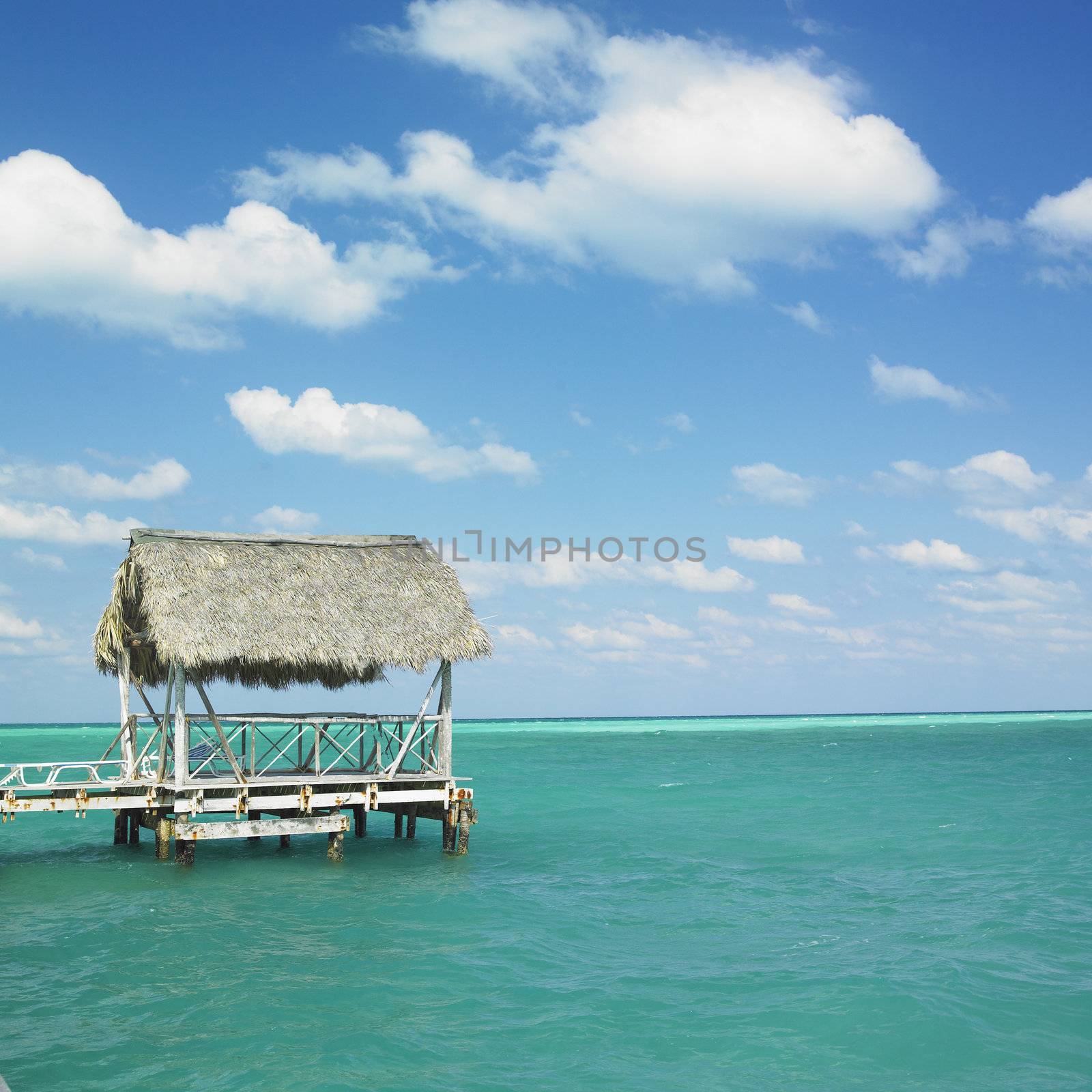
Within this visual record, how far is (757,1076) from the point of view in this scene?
9.12 meters

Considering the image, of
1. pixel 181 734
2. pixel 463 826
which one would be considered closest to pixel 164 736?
pixel 181 734

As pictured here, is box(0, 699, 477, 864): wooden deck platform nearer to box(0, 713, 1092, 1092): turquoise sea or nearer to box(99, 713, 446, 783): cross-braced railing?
box(99, 713, 446, 783): cross-braced railing

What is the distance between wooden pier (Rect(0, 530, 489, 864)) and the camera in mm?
16703

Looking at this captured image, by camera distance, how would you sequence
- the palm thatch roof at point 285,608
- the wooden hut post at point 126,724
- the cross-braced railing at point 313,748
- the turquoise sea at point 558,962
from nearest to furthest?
the turquoise sea at point 558,962, the palm thatch roof at point 285,608, the cross-braced railing at point 313,748, the wooden hut post at point 126,724

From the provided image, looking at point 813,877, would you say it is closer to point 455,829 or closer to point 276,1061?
point 455,829

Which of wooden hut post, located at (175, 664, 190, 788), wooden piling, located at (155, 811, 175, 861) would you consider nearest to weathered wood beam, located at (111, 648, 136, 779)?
wooden piling, located at (155, 811, 175, 861)

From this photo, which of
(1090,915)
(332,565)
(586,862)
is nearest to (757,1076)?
(1090,915)

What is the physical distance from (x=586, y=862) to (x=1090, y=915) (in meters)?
7.72

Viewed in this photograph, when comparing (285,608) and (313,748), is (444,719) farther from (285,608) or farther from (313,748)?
(285,608)

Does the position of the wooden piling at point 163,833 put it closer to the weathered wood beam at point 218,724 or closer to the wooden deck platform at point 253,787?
the wooden deck platform at point 253,787

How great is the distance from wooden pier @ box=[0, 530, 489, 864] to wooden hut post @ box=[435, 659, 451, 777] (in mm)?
29

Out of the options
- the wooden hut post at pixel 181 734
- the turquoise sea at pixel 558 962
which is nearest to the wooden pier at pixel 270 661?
the wooden hut post at pixel 181 734

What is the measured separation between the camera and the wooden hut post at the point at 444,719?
60.8 ft

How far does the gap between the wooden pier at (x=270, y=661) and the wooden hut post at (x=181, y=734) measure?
0.9 inches
